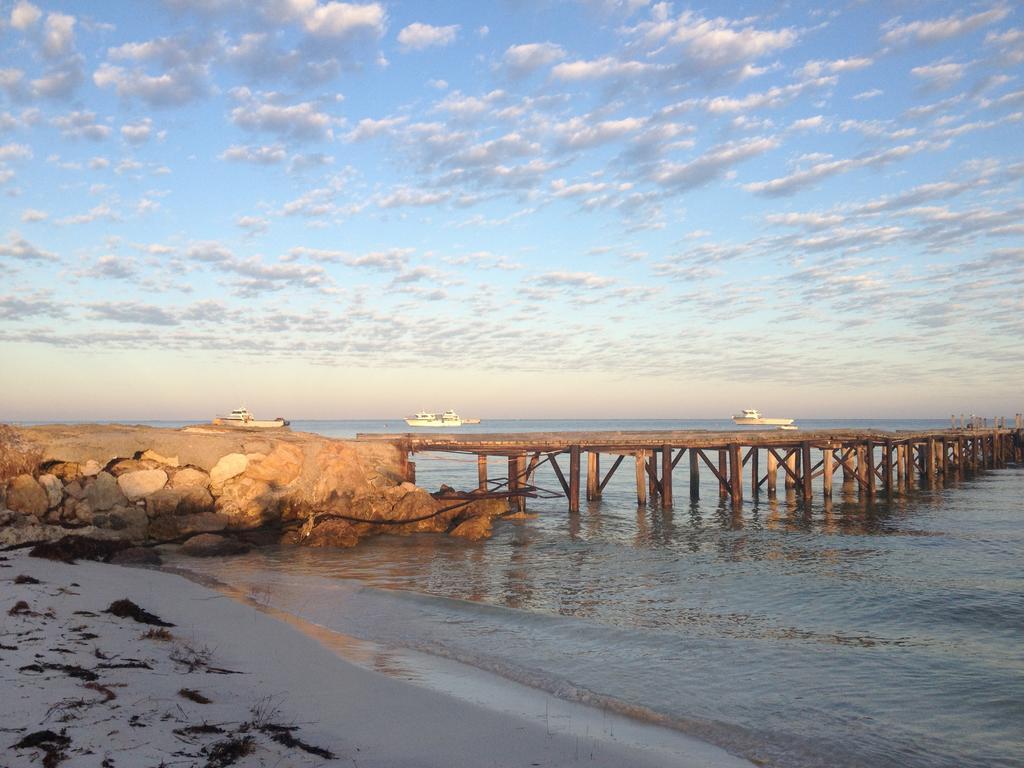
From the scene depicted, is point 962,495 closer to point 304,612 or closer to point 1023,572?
point 1023,572

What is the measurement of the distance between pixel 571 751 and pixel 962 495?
37.9 m

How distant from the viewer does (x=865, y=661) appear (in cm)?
1009

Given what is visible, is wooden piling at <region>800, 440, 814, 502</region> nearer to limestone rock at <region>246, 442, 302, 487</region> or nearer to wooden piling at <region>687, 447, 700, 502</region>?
wooden piling at <region>687, 447, 700, 502</region>

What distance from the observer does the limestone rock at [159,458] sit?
2025 centimetres

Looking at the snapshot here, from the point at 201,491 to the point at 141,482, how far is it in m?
1.54

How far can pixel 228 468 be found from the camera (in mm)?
20969

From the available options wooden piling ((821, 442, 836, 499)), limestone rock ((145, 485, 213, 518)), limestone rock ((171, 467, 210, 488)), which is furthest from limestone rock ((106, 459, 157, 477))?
wooden piling ((821, 442, 836, 499))

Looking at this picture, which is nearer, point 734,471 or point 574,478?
point 574,478

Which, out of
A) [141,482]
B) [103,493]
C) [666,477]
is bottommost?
Result: [666,477]

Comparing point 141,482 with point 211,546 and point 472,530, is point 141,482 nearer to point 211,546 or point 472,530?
point 211,546

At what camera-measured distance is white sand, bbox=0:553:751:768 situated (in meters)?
5.16

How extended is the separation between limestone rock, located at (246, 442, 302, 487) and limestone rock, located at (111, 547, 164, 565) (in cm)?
584

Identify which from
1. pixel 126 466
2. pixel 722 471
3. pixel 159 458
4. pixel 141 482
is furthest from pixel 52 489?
pixel 722 471

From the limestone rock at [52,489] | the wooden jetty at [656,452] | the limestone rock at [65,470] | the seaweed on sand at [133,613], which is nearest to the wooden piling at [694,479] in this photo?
the wooden jetty at [656,452]
